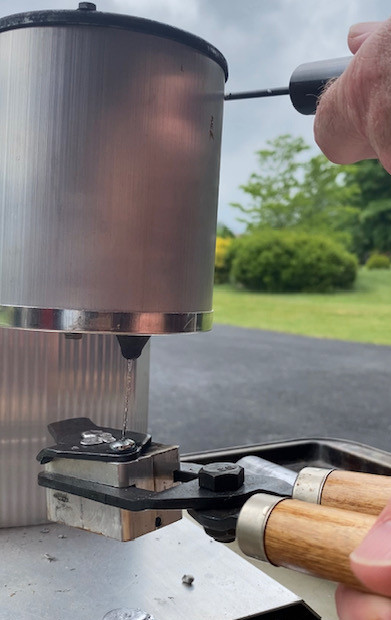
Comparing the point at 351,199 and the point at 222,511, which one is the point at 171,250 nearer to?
the point at 222,511

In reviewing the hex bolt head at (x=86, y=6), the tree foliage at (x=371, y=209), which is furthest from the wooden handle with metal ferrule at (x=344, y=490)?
the tree foliage at (x=371, y=209)

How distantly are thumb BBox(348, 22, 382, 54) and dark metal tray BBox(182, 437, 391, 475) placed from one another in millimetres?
830

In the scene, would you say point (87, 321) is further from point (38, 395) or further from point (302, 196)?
point (302, 196)

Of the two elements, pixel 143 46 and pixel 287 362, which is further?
pixel 287 362

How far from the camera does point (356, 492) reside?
0.60 meters

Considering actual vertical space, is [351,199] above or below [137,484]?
above

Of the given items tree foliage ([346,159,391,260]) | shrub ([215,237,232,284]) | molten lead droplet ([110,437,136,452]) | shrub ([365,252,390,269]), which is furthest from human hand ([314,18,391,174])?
tree foliage ([346,159,391,260])

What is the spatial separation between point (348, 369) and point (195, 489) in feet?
24.2

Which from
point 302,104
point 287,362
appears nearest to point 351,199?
point 287,362

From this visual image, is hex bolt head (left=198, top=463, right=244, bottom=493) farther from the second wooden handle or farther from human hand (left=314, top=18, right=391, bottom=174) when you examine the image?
human hand (left=314, top=18, right=391, bottom=174)

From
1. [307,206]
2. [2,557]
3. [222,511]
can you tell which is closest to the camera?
[222,511]

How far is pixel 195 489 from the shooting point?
2.09 ft

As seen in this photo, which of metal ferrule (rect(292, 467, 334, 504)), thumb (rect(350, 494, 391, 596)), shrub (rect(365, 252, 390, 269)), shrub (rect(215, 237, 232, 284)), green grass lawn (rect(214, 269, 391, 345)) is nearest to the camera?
thumb (rect(350, 494, 391, 596))

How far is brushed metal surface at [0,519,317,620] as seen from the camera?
2.53 feet
